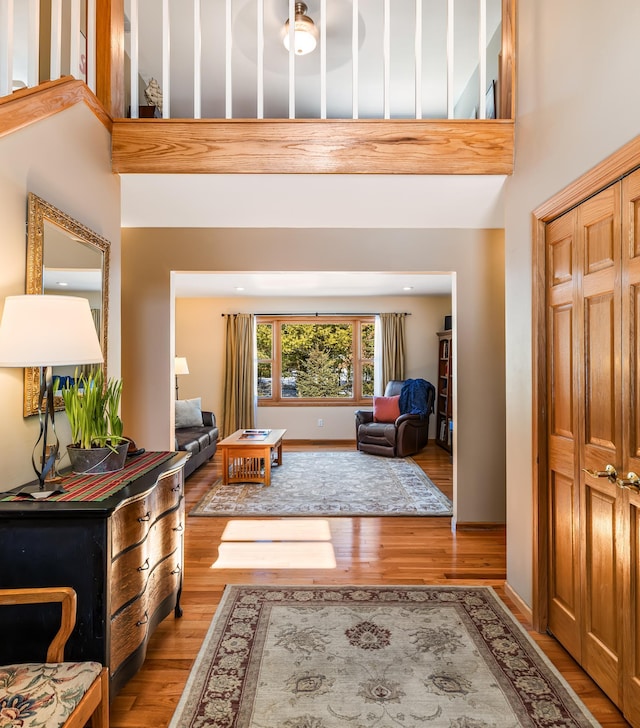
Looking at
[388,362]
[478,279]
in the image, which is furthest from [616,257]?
[388,362]

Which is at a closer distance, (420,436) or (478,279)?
(478,279)

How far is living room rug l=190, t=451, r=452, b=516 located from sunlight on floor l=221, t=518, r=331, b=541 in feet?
0.57

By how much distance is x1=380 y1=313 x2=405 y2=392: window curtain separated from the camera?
7.71 m

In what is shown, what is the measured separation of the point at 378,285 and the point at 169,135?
13.7 ft

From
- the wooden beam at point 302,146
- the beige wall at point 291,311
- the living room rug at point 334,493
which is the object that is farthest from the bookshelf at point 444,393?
the wooden beam at point 302,146

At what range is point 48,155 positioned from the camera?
194 cm

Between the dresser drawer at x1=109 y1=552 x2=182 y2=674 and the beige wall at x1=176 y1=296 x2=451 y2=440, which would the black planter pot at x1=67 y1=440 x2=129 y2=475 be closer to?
→ the dresser drawer at x1=109 y1=552 x2=182 y2=674

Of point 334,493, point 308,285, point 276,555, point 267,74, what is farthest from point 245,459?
point 267,74

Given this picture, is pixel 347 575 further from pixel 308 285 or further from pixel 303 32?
pixel 308 285

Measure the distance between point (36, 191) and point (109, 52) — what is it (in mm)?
1158

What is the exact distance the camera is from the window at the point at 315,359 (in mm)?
7965

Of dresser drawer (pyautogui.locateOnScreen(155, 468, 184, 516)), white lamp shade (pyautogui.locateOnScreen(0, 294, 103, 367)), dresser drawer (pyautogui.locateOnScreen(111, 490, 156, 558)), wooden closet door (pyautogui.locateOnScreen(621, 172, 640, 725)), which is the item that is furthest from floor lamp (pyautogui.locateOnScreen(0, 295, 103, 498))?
wooden closet door (pyautogui.locateOnScreen(621, 172, 640, 725))

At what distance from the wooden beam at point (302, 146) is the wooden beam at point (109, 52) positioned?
0.18 m

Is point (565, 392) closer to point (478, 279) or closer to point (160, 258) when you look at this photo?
point (478, 279)
